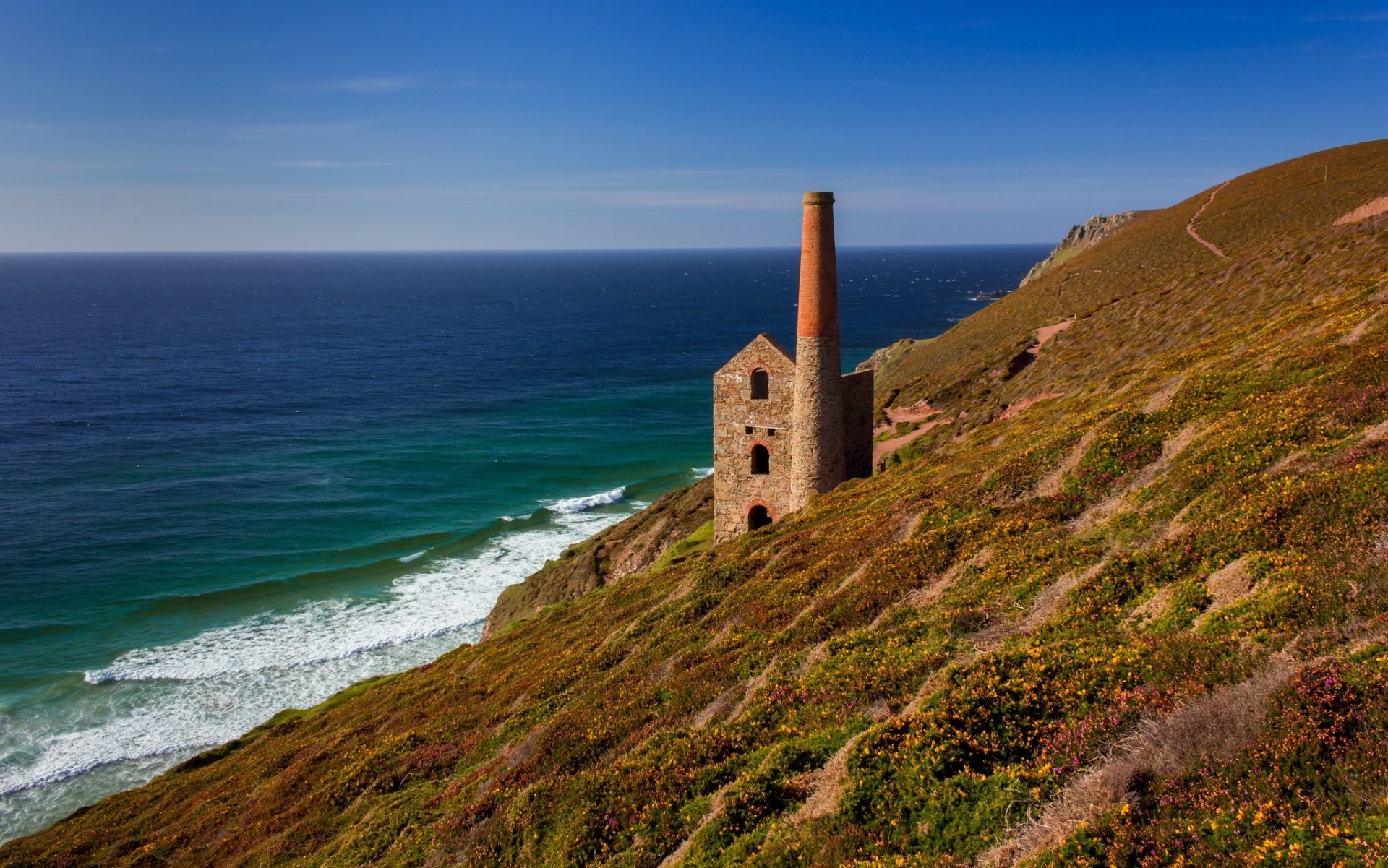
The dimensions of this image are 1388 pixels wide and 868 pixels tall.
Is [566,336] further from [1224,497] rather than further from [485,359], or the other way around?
[1224,497]

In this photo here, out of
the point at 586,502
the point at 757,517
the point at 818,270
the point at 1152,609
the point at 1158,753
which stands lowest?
the point at 586,502

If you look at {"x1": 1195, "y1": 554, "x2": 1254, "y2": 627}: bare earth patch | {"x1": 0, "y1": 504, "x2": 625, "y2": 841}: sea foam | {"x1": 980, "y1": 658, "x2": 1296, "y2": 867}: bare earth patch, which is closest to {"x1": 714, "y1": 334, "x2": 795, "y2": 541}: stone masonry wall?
{"x1": 0, "y1": 504, "x2": 625, "y2": 841}: sea foam

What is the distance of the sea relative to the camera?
3878cm

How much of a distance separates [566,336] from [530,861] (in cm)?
15071

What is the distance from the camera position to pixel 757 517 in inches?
1358

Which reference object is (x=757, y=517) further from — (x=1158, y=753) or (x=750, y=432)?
(x=1158, y=753)

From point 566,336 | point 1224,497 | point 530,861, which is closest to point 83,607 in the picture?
point 530,861

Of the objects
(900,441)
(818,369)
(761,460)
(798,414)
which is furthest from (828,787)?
(900,441)

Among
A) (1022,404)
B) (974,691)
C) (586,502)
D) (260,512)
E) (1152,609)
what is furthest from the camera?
(586,502)

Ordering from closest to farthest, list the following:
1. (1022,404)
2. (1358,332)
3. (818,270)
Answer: (1358,332) → (818,270) → (1022,404)

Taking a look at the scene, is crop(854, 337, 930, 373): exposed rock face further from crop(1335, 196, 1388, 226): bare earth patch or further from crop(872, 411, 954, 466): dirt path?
crop(1335, 196, 1388, 226): bare earth patch

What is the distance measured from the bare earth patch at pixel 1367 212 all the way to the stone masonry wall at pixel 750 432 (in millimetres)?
31828

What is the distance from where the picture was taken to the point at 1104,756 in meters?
8.80

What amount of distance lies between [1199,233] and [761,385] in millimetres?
68358
